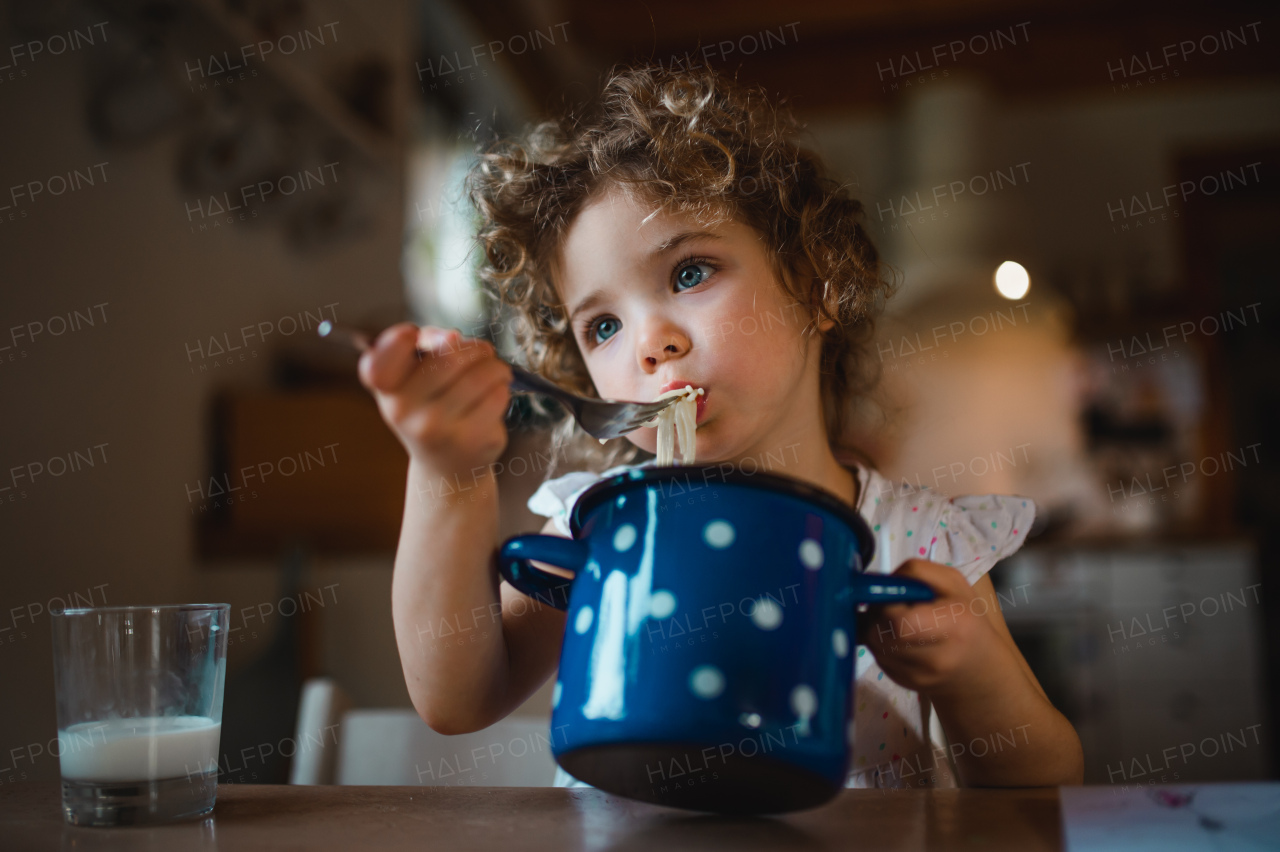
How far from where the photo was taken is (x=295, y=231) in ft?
7.20

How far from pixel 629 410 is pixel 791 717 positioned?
25 centimetres

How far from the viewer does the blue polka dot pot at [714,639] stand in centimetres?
39

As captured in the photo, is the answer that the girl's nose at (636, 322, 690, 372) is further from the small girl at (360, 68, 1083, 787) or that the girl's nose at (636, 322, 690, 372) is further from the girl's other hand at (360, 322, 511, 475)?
the girl's other hand at (360, 322, 511, 475)

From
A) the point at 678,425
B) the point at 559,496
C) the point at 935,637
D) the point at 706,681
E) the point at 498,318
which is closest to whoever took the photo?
the point at 706,681

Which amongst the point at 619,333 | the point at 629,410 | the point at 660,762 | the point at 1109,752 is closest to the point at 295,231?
the point at 619,333

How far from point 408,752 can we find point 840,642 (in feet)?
2.26

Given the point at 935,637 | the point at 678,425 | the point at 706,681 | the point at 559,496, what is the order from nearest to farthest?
the point at 706,681
the point at 935,637
the point at 678,425
the point at 559,496

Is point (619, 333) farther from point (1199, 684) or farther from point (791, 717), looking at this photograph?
point (1199, 684)

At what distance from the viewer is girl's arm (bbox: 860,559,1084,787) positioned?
461 millimetres

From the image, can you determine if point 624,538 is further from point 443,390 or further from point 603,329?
point 603,329

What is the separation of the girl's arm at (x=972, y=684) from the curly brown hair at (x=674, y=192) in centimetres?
37

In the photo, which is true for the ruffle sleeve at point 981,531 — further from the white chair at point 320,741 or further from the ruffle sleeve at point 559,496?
the white chair at point 320,741

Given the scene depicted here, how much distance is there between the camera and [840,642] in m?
0.42

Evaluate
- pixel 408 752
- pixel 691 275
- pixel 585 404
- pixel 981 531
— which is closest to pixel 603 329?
pixel 691 275
